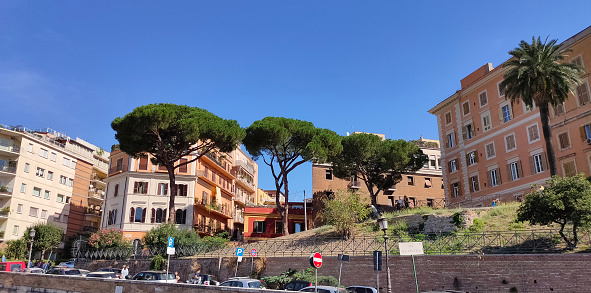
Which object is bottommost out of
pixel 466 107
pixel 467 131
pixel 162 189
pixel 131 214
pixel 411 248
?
pixel 411 248

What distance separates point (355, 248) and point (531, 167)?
1994cm

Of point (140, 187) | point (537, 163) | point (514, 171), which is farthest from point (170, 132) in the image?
point (537, 163)

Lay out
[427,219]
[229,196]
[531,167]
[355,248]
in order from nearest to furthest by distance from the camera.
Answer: [355,248], [427,219], [531,167], [229,196]

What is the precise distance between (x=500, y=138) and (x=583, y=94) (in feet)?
29.2

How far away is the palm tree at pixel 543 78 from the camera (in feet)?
104

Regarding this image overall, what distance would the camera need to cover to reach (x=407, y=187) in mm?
64562

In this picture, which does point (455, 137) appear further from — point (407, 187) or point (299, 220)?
point (299, 220)

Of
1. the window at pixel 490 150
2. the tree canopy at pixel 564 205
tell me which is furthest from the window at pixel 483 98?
the tree canopy at pixel 564 205

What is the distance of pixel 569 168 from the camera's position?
36.4 meters

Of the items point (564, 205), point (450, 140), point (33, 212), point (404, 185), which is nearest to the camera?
point (564, 205)

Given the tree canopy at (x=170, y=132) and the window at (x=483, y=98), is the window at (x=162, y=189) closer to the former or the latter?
the tree canopy at (x=170, y=132)

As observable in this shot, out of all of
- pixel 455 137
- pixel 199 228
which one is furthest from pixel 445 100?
pixel 199 228

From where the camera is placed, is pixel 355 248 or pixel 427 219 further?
pixel 427 219

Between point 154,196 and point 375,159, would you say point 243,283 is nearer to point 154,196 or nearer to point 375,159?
point 154,196
